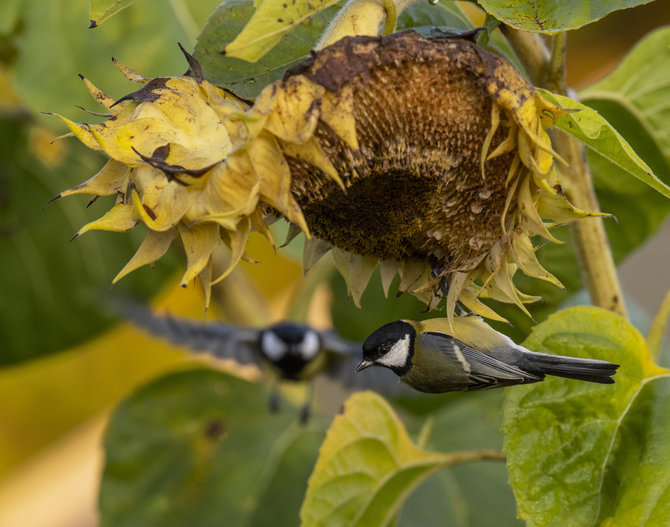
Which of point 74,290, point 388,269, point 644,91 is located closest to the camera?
point 388,269

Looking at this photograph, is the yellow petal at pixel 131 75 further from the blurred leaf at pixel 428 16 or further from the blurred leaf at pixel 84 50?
the blurred leaf at pixel 84 50

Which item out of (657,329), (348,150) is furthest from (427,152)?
(657,329)

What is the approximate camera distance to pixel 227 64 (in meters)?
0.46

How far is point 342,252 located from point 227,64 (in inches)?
4.7

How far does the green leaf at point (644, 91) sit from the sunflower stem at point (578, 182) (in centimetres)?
11

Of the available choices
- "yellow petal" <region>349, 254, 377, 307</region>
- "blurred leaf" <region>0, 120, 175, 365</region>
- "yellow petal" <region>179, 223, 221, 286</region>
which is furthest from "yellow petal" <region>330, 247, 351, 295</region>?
"blurred leaf" <region>0, 120, 175, 365</region>

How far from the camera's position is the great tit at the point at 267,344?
0.96 metres

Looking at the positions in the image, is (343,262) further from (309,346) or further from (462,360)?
(309,346)

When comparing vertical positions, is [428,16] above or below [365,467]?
above

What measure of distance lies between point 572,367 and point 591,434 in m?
0.04

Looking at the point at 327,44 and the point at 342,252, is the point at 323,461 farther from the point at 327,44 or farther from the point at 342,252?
the point at 327,44

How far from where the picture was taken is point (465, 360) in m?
0.50

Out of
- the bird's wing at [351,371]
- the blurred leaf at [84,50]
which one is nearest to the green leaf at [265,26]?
the blurred leaf at [84,50]

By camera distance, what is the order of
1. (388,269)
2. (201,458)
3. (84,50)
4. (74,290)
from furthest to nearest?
(74,290) < (201,458) < (84,50) < (388,269)
